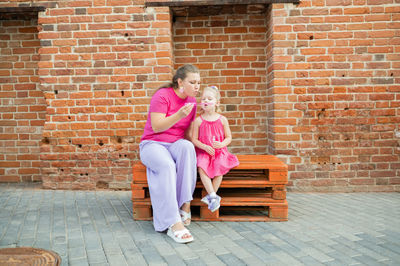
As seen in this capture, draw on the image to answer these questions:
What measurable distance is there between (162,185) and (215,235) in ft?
2.15

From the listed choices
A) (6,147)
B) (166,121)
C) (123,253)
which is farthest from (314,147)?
(6,147)

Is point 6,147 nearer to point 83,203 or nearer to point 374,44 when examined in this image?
point 83,203

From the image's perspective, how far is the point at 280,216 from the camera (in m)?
3.14

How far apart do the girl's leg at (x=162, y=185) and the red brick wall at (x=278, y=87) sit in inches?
55.4

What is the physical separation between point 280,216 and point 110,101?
8.85 feet

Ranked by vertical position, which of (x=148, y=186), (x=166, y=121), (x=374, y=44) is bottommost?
(x=148, y=186)

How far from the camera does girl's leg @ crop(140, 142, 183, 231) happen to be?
2.82 meters

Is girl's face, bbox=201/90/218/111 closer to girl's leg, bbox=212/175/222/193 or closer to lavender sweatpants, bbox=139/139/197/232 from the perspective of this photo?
lavender sweatpants, bbox=139/139/197/232

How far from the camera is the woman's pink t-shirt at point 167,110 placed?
305 centimetres

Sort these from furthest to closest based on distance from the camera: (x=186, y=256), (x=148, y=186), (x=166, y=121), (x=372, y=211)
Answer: (x=372, y=211) < (x=148, y=186) < (x=166, y=121) < (x=186, y=256)

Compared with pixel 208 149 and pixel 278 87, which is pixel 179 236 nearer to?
pixel 208 149

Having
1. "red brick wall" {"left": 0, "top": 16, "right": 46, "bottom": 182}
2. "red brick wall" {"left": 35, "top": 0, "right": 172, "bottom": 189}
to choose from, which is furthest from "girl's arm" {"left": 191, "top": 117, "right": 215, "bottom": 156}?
"red brick wall" {"left": 0, "top": 16, "right": 46, "bottom": 182}

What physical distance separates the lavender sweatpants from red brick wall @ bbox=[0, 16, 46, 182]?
8.36 feet

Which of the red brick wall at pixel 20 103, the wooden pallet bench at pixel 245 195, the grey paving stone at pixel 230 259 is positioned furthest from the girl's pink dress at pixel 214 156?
the red brick wall at pixel 20 103
